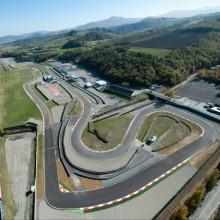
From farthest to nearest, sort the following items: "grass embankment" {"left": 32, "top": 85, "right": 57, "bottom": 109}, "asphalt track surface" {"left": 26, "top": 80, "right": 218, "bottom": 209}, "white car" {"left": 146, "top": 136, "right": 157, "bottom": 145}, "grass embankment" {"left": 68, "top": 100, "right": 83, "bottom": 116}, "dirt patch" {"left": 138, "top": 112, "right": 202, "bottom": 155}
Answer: "grass embankment" {"left": 32, "top": 85, "right": 57, "bottom": 109} < "grass embankment" {"left": 68, "top": 100, "right": 83, "bottom": 116} < "white car" {"left": 146, "top": 136, "right": 157, "bottom": 145} < "dirt patch" {"left": 138, "top": 112, "right": 202, "bottom": 155} < "asphalt track surface" {"left": 26, "top": 80, "right": 218, "bottom": 209}

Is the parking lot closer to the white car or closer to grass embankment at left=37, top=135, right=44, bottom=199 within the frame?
the white car

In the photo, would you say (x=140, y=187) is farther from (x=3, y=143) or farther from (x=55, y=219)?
(x=3, y=143)

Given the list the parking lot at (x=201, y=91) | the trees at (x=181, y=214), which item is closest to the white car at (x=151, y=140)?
the trees at (x=181, y=214)

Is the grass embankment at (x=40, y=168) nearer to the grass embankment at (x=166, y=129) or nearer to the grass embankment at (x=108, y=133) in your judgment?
the grass embankment at (x=108, y=133)

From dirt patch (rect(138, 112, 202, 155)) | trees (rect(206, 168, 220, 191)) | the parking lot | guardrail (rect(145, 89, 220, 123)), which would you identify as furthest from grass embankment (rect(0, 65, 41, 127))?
trees (rect(206, 168, 220, 191))

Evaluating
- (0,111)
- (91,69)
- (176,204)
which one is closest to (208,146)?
(176,204)

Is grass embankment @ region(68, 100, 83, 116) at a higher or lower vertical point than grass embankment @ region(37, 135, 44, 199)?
higher

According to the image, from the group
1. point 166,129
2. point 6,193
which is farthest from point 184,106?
point 6,193
